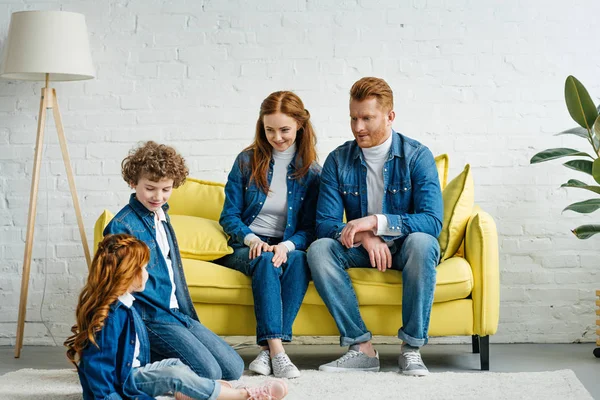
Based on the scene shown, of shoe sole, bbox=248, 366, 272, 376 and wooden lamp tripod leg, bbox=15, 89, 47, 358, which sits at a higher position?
wooden lamp tripod leg, bbox=15, 89, 47, 358

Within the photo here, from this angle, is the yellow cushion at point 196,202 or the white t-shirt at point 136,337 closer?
the white t-shirt at point 136,337

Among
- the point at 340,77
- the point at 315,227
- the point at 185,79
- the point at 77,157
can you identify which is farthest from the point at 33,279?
the point at 340,77

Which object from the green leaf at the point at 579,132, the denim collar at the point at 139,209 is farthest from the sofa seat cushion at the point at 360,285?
the green leaf at the point at 579,132

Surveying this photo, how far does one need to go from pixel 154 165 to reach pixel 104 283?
1.55 ft

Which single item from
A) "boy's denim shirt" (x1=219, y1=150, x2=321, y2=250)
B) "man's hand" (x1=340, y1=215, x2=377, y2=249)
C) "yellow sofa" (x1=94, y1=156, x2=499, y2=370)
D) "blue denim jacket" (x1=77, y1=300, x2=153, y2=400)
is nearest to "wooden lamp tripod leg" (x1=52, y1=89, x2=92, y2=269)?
"yellow sofa" (x1=94, y1=156, x2=499, y2=370)

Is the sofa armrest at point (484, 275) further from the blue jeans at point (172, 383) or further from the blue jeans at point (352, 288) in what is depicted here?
the blue jeans at point (172, 383)

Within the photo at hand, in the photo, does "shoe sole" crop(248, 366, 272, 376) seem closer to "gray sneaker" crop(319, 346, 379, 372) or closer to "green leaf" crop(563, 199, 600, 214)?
"gray sneaker" crop(319, 346, 379, 372)

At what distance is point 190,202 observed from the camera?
3.48 m

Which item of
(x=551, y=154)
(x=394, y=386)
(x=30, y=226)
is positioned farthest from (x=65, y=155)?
(x=551, y=154)

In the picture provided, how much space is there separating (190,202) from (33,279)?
94 centimetres

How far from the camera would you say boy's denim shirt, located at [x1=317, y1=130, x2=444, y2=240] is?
3.06m

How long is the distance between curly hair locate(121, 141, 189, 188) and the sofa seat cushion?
488 millimetres

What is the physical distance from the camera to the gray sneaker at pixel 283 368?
2830 millimetres

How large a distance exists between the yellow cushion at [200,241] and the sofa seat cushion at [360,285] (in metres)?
0.05
